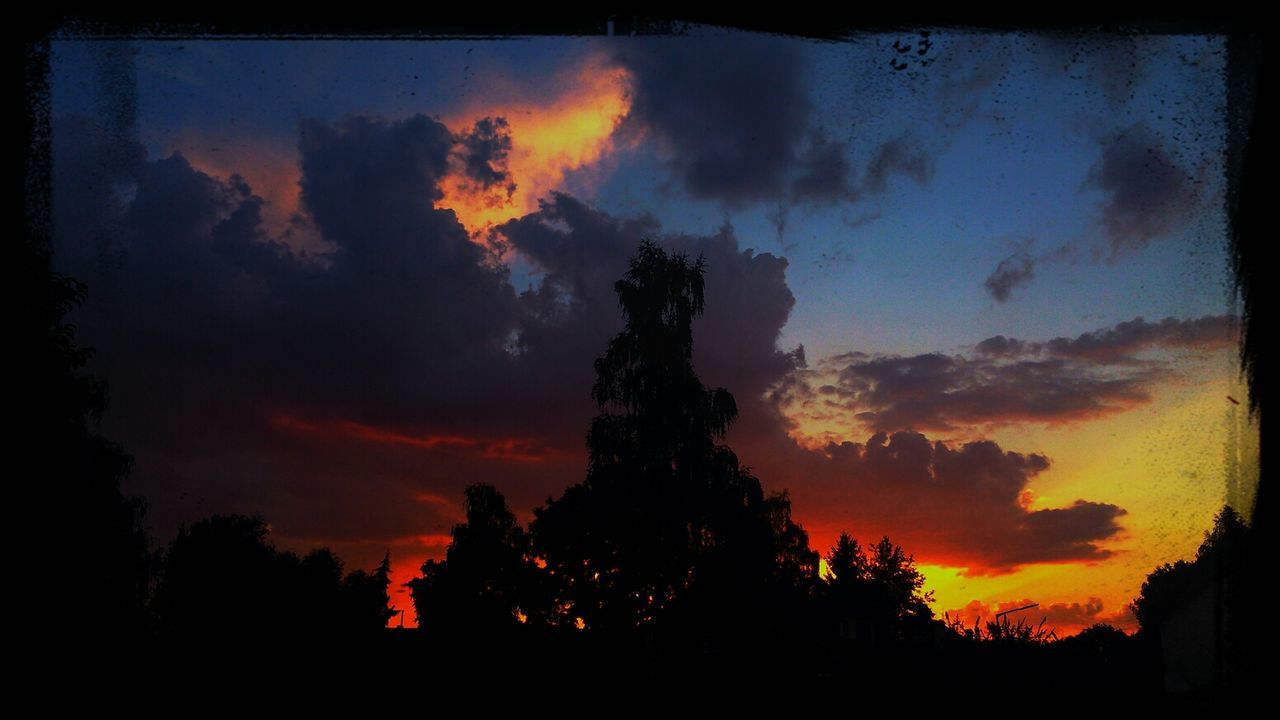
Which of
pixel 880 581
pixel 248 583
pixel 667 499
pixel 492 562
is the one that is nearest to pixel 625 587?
pixel 667 499

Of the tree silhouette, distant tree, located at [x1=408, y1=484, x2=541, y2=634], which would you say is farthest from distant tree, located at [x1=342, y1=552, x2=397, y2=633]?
the tree silhouette

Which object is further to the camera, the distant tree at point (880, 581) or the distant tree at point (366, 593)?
the distant tree at point (880, 581)

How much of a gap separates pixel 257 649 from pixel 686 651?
1439 centimetres

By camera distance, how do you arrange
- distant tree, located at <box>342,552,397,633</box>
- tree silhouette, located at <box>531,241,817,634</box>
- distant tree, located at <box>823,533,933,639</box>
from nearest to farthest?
tree silhouette, located at <box>531,241,817,634</box> < distant tree, located at <box>342,552,397,633</box> < distant tree, located at <box>823,533,933,639</box>

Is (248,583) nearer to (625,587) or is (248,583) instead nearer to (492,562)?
(492,562)

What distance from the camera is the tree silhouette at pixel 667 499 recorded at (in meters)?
21.1

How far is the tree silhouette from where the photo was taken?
21141 millimetres

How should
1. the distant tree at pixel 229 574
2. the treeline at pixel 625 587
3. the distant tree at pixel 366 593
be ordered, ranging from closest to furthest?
the treeline at pixel 625 587 → the distant tree at pixel 229 574 → the distant tree at pixel 366 593

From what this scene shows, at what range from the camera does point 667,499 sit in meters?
21.4

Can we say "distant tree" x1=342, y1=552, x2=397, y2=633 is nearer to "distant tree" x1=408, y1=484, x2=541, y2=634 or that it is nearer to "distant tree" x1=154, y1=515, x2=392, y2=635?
"distant tree" x1=154, y1=515, x2=392, y2=635

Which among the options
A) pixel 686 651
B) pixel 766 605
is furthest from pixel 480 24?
pixel 766 605

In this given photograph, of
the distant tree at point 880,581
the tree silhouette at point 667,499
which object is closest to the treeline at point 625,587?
the tree silhouette at point 667,499

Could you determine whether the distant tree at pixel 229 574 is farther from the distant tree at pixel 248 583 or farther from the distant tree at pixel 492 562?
the distant tree at pixel 492 562

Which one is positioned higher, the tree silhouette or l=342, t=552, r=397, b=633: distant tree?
the tree silhouette
